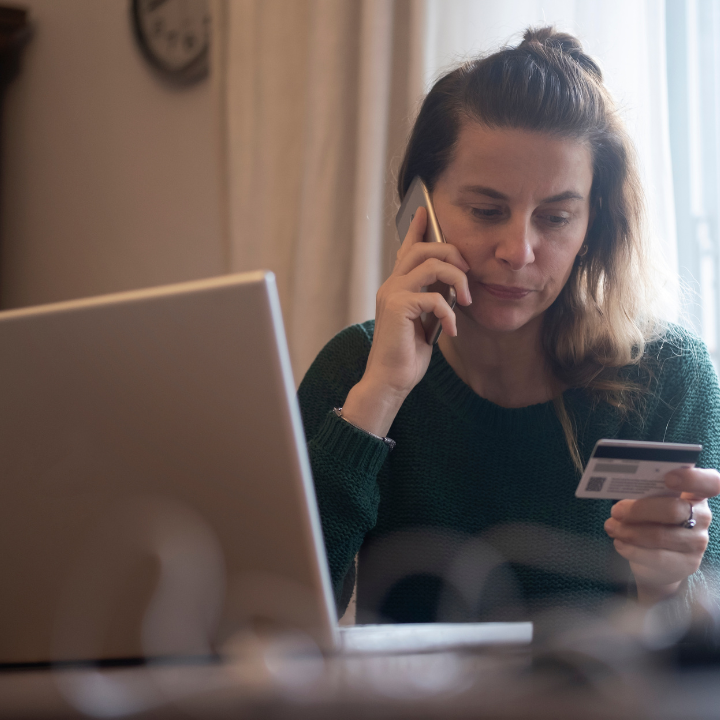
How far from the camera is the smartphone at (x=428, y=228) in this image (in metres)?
1.01

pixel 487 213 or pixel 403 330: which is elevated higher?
pixel 487 213

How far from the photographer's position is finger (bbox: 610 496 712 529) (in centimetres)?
75

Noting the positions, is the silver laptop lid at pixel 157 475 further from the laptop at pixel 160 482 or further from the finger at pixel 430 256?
the finger at pixel 430 256

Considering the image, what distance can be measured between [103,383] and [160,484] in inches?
2.8

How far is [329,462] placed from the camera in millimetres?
840

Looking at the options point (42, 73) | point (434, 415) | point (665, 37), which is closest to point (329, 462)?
point (434, 415)

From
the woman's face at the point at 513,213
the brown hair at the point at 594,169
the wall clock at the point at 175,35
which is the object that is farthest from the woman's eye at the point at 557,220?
the wall clock at the point at 175,35

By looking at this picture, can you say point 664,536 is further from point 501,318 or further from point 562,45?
point 562,45

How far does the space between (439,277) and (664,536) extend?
1.40 ft

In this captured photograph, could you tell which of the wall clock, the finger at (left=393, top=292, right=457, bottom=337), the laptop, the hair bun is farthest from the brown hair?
the wall clock

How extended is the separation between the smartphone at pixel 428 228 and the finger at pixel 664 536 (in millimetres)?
354

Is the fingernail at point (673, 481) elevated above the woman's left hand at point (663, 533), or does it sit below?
above

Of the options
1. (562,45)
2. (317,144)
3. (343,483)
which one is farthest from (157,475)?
(317,144)

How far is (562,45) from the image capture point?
110 cm
